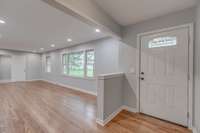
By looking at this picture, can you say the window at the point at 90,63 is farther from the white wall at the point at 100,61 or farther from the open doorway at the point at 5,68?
the open doorway at the point at 5,68

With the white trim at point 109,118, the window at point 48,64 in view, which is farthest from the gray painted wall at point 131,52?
the window at point 48,64

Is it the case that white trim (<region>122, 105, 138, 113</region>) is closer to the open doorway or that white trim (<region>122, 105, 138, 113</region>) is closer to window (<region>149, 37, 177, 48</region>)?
window (<region>149, 37, 177, 48</region>)

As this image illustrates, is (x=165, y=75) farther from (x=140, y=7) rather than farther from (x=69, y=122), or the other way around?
(x=69, y=122)

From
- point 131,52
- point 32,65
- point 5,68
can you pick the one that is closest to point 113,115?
point 131,52

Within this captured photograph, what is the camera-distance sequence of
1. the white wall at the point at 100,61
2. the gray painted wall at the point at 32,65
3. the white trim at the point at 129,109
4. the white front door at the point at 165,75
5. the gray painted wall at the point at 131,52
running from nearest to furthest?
the white front door at the point at 165,75 → the gray painted wall at the point at 131,52 → the white trim at the point at 129,109 → the white wall at the point at 100,61 → the gray painted wall at the point at 32,65

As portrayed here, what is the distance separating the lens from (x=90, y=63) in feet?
16.9

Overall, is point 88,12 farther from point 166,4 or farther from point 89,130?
point 89,130

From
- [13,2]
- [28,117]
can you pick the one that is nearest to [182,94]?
[28,117]

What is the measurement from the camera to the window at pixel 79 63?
16.9 feet

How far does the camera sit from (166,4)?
218 centimetres

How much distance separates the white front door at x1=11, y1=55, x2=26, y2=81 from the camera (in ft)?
26.4

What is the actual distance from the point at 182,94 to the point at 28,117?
3.58 meters

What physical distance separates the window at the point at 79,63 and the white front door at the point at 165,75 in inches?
107

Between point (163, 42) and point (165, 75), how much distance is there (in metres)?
0.79
